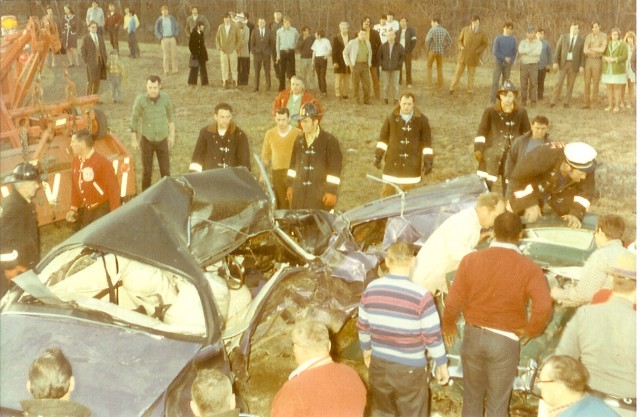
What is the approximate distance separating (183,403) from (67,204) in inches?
185

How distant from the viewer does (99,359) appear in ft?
12.8

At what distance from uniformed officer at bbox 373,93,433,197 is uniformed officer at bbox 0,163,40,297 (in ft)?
11.4

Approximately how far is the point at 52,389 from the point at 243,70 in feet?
46.7

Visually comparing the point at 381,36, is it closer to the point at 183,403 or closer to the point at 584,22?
the point at 584,22

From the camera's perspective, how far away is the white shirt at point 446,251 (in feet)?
15.6

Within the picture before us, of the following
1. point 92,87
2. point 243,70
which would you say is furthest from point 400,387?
point 243,70

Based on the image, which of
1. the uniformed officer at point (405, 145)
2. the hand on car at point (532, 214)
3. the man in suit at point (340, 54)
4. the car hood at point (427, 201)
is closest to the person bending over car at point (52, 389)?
the car hood at point (427, 201)

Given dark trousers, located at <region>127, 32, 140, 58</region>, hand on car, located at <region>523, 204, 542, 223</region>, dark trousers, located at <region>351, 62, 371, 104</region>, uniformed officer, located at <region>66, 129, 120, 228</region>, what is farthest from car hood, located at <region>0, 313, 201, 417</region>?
dark trousers, located at <region>127, 32, 140, 58</region>

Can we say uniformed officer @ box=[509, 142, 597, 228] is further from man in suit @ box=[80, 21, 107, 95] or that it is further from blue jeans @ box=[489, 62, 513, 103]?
man in suit @ box=[80, 21, 107, 95]

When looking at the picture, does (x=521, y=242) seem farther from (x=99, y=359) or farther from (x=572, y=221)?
(x=99, y=359)

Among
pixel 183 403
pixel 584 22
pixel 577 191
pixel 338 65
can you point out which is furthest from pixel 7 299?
pixel 584 22

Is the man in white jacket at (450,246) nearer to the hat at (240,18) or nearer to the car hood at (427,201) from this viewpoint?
Answer: the car hood at (427,201)

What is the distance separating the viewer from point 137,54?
838 inches

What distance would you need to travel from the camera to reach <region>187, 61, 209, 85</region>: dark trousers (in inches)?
674
